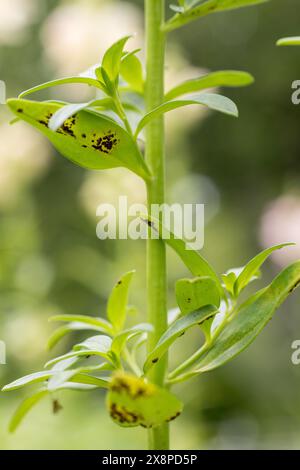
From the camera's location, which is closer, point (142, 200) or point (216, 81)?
point (216, 81)

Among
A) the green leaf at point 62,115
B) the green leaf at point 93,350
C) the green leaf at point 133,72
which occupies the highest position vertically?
the green leaf at point 133,72

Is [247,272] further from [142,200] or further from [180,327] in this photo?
[142,200]

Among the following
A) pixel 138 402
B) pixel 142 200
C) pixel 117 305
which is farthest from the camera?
pixel 142 200

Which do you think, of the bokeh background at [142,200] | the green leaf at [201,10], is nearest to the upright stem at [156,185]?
the green leaf at [201,10]

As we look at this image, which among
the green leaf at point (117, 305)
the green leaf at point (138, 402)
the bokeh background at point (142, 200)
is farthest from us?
the bokeh background at point (142, 200)

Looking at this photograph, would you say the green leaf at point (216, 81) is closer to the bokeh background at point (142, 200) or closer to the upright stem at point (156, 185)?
the upright stem at point (156, 185)

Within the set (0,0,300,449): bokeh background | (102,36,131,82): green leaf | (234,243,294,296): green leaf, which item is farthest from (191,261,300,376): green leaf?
(0,0,300,449): bokeh background

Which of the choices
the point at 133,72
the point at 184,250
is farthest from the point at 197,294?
the point at 133,72
